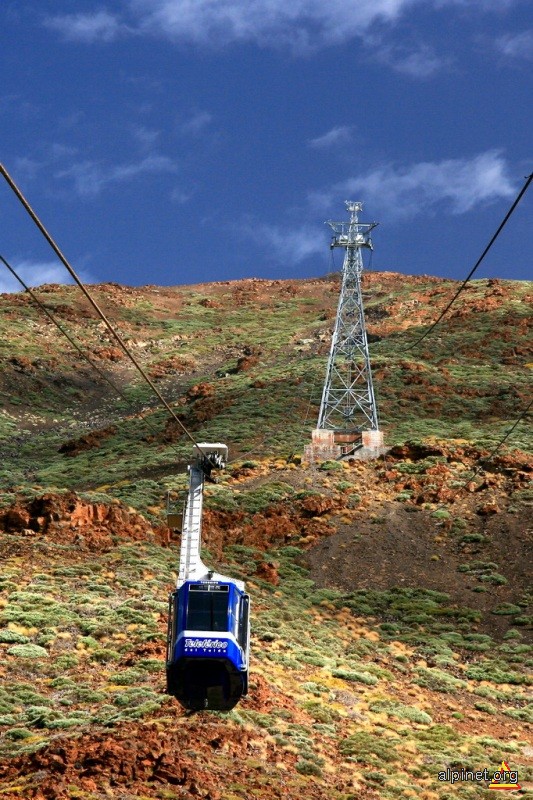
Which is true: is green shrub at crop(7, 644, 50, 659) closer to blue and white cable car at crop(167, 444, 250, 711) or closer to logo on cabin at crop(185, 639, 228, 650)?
blue and white cable car at crop(167, 444, 250, 711)

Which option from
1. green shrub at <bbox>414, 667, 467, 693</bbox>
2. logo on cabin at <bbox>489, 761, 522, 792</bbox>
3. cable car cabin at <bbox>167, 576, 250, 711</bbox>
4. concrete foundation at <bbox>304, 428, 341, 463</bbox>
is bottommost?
logo on cabin at <bbox>489, 761, 522, 792</bbox>

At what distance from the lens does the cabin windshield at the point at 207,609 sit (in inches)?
727

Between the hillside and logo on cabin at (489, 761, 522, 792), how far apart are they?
304mm

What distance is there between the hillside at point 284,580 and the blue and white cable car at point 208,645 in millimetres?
1402

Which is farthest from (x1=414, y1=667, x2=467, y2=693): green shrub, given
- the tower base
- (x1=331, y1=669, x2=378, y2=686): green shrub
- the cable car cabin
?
the tower base

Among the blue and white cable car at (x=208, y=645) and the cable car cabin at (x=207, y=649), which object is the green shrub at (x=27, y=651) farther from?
the cable car cabin at (x=207, y=649)

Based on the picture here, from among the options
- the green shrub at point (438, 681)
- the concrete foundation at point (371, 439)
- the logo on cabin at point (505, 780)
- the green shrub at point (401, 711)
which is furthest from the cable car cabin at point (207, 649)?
the concrete foundation at point (371, 439)

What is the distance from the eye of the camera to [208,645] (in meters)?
18.2

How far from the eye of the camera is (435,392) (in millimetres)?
72688

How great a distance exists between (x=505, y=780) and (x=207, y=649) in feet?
30.3

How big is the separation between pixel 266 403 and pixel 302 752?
168 feet

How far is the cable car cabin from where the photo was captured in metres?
18.2

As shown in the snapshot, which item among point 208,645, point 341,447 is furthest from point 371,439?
point 208,645

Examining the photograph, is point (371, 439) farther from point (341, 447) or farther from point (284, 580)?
point (284, 580)
